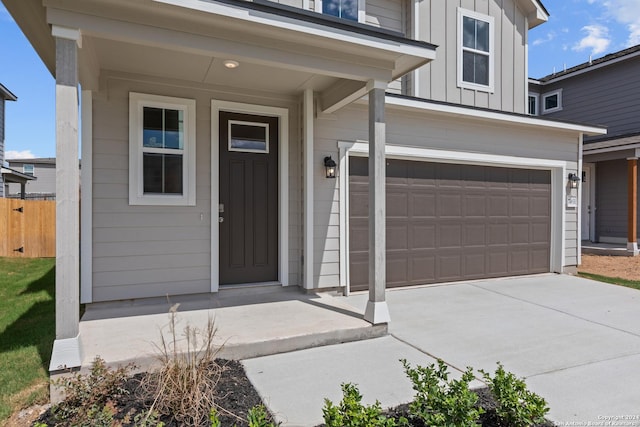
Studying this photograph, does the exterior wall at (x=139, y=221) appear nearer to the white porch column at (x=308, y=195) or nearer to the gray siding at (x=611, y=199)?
the white porch column at (x=308, y=195)

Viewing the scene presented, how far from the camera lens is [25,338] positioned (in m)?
3.72

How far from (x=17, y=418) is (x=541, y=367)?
3734 millimetres

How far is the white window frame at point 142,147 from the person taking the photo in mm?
4551

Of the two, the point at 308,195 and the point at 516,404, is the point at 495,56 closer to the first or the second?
the point at 308,195

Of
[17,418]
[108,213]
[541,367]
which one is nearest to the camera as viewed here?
[17,418]

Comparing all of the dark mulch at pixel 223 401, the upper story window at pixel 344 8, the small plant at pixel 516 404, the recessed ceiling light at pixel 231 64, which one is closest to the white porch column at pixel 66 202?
the dark mulch at pixel 223 401

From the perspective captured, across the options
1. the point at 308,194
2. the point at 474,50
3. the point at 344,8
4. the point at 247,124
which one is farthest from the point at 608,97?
the point at 247,124

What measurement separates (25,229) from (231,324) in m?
8.35

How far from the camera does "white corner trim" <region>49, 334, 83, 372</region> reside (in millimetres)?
2789

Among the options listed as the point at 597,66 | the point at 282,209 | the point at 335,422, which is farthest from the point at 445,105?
the point at 597,66

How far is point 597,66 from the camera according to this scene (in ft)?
37.0

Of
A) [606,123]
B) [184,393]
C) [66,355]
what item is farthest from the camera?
[606,123]

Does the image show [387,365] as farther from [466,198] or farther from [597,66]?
[597,66]

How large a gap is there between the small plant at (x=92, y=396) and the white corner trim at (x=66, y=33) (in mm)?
2296
